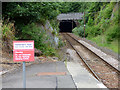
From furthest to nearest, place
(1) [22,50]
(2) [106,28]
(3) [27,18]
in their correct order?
(2) [106,28] → (3) [27,18] → (1) [22,50]

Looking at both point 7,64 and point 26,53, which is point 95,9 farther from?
point 26,53

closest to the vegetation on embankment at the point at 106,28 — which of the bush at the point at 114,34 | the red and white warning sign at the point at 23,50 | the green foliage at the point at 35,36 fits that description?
the bush at the point at 114,34

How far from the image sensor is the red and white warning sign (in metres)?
4.26

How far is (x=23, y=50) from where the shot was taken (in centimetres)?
429

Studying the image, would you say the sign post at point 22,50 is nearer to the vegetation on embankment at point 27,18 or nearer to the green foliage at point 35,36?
the vegetation on embankment at point 27,18

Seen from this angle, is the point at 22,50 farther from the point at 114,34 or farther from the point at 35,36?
the point at 114,34

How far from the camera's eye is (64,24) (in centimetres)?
6450

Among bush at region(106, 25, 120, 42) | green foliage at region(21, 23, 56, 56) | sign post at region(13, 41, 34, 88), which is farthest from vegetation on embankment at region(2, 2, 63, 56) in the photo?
bush at region(106, 25, 120, 42)

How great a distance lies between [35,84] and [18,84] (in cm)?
59

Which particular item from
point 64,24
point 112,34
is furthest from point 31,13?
point 64,24

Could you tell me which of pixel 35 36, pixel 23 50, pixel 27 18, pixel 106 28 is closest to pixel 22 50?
pixel 23 50

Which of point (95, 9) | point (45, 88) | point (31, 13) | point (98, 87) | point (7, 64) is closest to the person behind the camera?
point (45, 88)

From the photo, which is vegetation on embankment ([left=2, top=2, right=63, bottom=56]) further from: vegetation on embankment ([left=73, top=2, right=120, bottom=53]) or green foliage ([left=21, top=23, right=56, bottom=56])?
vegetation on embankment ([left=73, top=2, right=120, bottom=53])

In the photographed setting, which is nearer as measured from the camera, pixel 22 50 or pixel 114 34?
pixel 22 50
